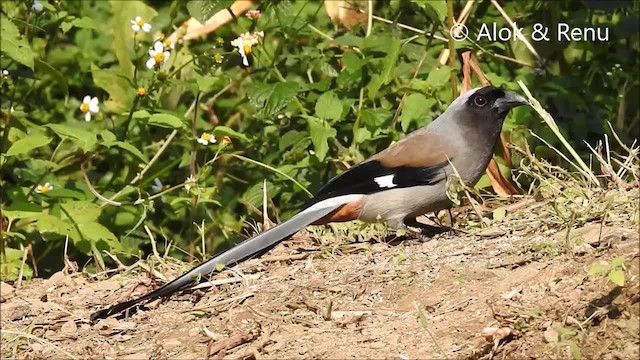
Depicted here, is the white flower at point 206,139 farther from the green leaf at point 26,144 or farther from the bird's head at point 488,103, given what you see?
the bird's head at point 488,103

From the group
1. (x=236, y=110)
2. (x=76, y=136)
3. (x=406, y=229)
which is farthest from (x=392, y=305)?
(x=236, y=110)

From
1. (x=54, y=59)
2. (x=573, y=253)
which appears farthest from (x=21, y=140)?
(x=573, y=253)

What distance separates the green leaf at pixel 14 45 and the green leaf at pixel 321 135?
1.59 m

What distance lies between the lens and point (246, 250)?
5379 millimetres

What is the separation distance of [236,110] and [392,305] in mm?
3458

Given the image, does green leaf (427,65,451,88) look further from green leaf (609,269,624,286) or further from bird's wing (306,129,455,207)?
green leaf (609,269,624,286)

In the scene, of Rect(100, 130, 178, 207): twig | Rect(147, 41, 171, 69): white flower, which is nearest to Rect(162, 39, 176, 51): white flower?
Rect(147, 41, 171, 69): white flower

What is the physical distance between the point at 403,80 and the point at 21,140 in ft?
7.28

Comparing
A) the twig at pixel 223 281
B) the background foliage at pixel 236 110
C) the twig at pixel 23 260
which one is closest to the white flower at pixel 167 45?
the background foliage at pixel 236 110

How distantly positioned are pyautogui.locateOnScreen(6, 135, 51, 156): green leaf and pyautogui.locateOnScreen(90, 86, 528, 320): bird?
1563 millimetres

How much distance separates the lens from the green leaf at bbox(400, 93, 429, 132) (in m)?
6.63

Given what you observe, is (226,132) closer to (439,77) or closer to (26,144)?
(26,144)

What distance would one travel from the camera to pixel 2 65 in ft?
23.3

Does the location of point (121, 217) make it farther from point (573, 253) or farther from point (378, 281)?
point (573, 253)
